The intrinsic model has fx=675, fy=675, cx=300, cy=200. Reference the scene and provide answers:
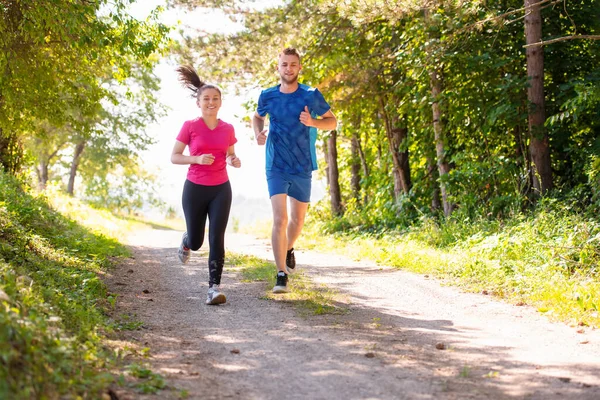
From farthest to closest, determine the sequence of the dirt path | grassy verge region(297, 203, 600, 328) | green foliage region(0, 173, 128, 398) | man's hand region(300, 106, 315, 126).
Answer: man's hand region(300, 106, 315, 126)
grassy verge region(297, 203, 600, 328)
the dirt path
green foliage region(0, 173, 128, 398)

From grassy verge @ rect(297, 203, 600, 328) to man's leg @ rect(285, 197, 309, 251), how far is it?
2158mm

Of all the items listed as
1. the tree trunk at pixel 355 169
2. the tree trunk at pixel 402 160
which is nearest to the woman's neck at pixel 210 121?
→ the tree trunk at pixel 402 160

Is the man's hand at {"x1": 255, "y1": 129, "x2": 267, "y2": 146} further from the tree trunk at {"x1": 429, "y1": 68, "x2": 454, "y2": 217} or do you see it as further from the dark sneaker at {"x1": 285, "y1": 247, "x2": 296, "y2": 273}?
the tree trunk at {"x1": 429, "y1": 68, "x2": 454, "y2": 217}

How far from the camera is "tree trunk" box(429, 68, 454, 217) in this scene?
1327cm

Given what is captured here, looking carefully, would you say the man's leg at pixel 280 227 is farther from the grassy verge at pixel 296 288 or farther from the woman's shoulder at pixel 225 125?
the woman's shoulder at pixel 225 125

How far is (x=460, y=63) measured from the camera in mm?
12547

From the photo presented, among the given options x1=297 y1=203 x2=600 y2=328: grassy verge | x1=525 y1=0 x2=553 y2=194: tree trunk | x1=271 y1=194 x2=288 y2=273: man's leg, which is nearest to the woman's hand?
x1=271 y1=194 x2=288 y2=273: man's leg

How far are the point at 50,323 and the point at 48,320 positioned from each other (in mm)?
148

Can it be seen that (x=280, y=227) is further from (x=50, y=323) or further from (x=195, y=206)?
(x=50, y=323)

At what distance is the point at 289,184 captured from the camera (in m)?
7.26

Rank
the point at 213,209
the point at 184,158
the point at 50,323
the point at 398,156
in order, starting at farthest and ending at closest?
the point at 398,156 < the point at 213,209 < the point at 184,158 < the point at 50,323

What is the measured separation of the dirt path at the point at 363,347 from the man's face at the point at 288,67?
2.34m

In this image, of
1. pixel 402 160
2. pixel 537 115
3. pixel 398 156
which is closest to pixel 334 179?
pixel 402 160

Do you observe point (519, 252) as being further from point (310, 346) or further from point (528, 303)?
point (310, 346)
